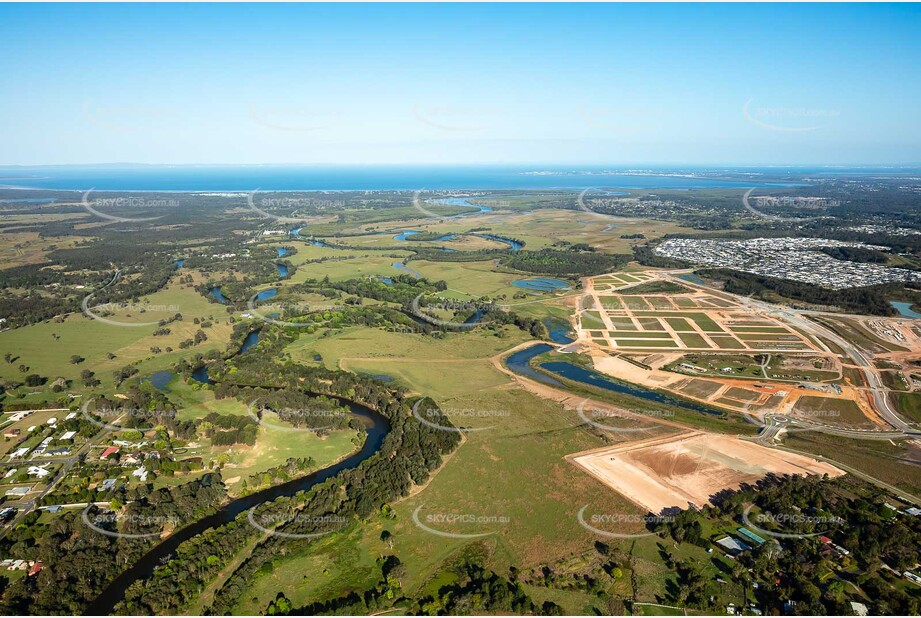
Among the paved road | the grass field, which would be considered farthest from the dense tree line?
the grass field

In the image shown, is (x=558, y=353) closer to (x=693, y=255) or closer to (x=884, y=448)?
(x=884, y=448)

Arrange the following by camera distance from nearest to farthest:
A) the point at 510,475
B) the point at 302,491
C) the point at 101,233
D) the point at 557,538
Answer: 1. the point at 557,538
2. the point at 302,491
3. the point at 510,475
4. the point at 101,233

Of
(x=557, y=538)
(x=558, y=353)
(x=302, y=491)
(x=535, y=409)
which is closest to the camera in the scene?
(x=557, y=538)

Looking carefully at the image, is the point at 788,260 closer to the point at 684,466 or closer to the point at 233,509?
the point at 684,466

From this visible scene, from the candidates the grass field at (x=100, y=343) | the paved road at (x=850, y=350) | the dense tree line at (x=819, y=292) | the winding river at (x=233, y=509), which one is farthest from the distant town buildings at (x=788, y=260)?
the grass field at (x=100, y=343)

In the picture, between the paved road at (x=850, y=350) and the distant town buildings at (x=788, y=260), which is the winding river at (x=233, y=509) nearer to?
the paved road at (x=850, y=350)

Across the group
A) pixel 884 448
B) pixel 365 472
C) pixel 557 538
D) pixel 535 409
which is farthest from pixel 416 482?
pixel 884 448
